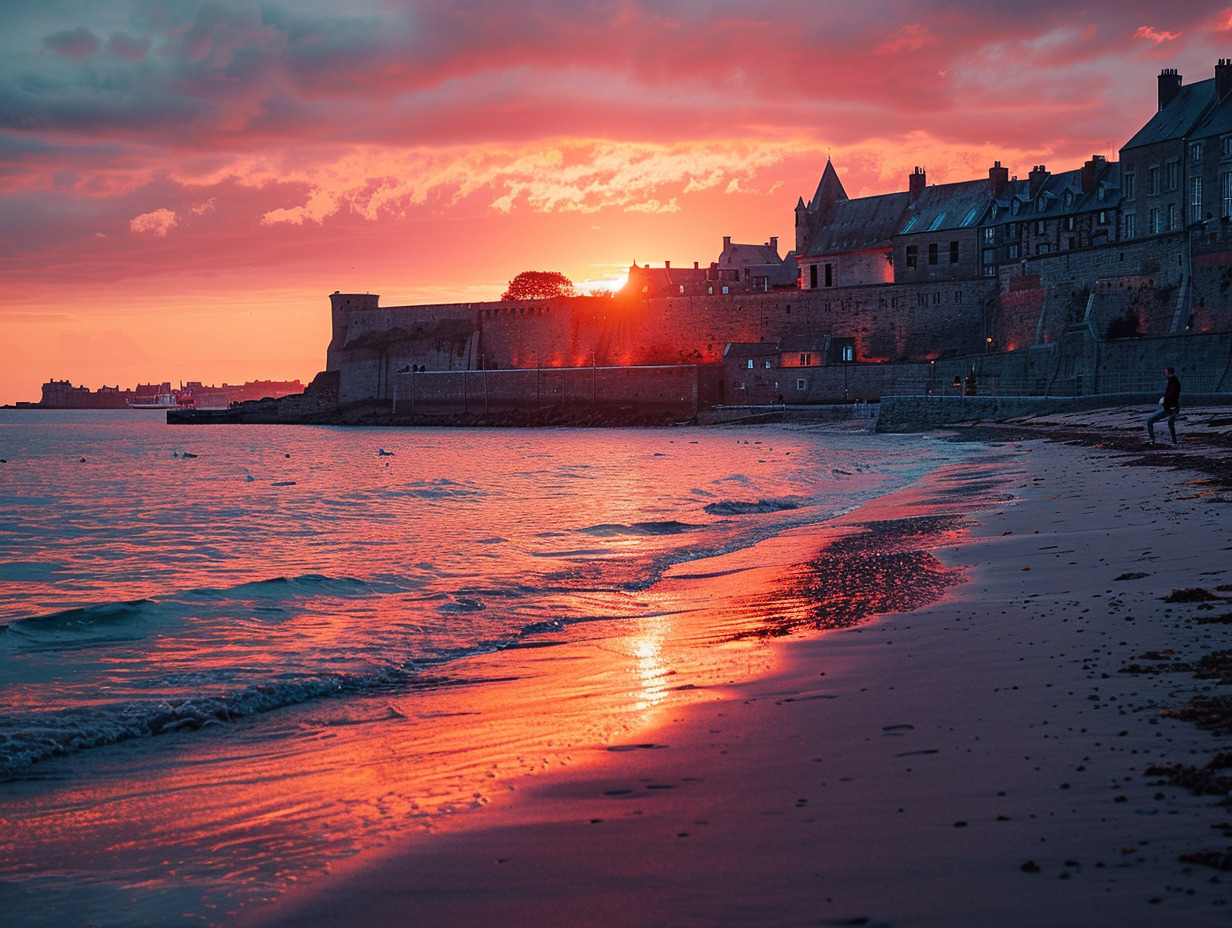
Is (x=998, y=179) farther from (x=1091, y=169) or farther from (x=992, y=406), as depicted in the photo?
(x=992, y=406)

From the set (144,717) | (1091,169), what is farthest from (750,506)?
(1091,169)

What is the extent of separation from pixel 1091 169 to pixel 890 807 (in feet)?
195

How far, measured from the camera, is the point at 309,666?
7062 millimetres

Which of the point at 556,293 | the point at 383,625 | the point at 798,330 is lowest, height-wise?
the point at 383,625

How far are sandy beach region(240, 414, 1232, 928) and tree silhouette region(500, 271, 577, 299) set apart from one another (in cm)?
10305

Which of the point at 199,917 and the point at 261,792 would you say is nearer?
the point at 199,917

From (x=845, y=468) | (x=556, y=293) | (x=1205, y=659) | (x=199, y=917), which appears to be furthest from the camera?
(x=556, y=293)

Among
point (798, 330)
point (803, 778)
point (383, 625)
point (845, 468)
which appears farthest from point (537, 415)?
point (803, 778)

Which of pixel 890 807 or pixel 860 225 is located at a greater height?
pixel 860 225

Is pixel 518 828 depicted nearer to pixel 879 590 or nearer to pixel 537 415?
pixel 879 590

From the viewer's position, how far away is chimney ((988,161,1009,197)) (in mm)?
61969

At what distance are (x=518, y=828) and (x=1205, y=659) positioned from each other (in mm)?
3120

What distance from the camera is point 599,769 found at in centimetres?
425

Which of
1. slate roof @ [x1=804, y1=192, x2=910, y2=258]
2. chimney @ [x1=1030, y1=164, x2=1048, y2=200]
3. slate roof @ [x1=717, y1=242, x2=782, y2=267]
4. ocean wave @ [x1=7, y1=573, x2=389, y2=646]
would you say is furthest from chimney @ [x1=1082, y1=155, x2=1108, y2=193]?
ocean wave @ [x1=7, y1=573, x2=389, y2=646]
